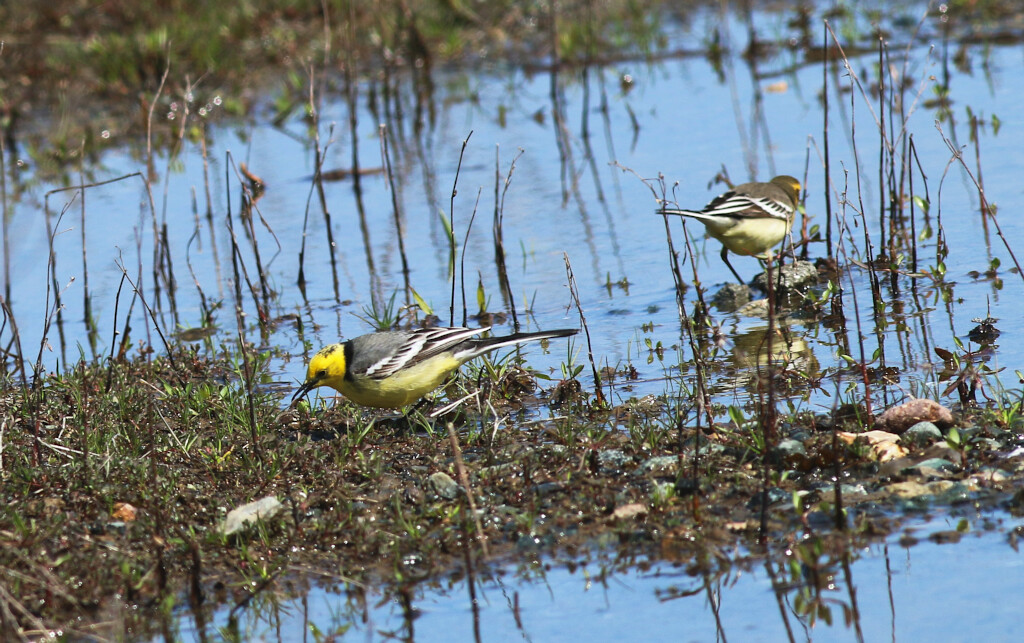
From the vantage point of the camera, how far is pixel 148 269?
11562mm

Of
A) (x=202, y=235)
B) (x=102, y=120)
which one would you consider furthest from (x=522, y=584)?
(x=102, y=120)

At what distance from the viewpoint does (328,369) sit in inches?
294

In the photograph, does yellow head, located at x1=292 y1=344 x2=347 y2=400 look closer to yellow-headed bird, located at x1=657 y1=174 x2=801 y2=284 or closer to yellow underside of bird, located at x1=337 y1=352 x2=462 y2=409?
yellow underside of bird, located at x1=337 y1=352 x2=462 y2=409

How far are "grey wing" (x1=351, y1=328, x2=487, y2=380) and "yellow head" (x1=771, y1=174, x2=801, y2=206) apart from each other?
3.58 m

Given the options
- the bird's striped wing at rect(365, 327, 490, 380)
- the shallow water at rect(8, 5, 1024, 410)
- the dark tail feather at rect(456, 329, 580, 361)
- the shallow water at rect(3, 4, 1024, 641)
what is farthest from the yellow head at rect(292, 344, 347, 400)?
the shallow water at rect(8, 5, 1024, 410)

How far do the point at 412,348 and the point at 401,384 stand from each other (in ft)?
0.98

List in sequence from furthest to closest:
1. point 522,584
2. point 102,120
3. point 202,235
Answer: point 102,120, point 202,235, point 522,584

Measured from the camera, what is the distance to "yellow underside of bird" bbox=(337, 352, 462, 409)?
721cm

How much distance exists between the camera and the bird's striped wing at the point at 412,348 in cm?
720

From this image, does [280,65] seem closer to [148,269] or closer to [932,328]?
[148,269]

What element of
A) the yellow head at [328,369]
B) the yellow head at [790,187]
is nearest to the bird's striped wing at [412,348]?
the yellow head at [328,369]

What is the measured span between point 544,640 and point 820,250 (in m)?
6.57

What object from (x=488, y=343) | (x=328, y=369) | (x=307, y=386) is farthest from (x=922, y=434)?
(x=307, y=386)

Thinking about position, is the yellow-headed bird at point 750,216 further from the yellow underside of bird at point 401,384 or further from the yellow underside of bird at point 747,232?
the yellow underside of bird at point 401,384
